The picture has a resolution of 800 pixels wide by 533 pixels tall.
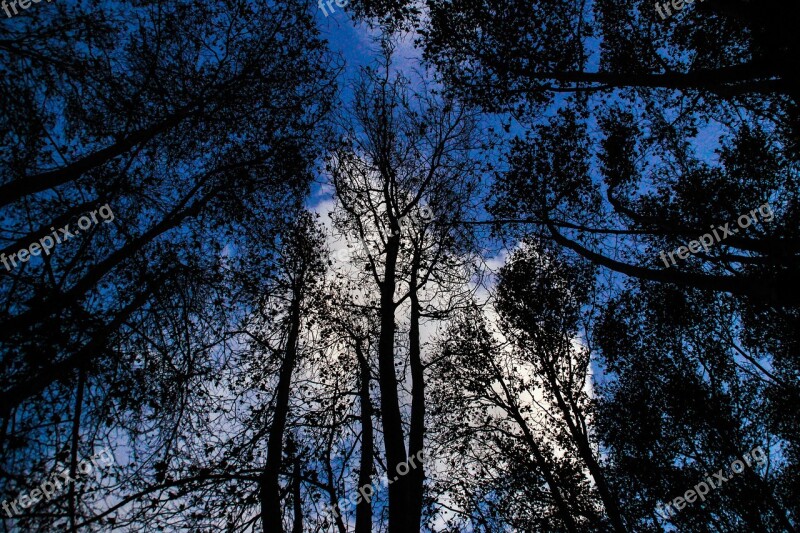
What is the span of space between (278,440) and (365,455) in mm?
1924

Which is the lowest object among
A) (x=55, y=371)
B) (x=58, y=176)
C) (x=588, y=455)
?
(x=588, y=455)

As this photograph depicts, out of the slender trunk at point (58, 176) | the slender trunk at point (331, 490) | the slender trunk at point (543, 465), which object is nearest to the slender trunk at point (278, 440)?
the slender trunk at point (331, 490)

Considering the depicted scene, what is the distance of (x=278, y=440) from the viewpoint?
781 cm

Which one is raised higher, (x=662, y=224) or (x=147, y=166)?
(x=147, y=166)

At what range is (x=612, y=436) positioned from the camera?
15500mm

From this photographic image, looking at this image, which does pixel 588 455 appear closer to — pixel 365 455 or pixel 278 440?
pixel 365 455

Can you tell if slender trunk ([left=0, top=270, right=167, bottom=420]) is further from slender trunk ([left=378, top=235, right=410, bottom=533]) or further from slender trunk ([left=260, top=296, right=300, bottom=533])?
slender trunk ([left=378, top=235, right=410, bottom=533])

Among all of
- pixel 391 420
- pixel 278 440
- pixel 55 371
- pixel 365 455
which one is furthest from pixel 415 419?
pixel 55 371

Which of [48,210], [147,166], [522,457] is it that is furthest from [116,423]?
[522,457]

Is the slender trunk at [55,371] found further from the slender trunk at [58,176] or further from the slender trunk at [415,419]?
the slender trunk at [415,419]

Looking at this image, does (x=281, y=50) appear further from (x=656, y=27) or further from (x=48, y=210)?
(x=656, y=27)

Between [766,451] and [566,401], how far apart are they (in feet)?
33.3

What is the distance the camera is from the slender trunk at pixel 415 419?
5781 millimetres

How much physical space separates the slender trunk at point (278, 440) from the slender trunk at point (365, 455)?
5.18 ft
